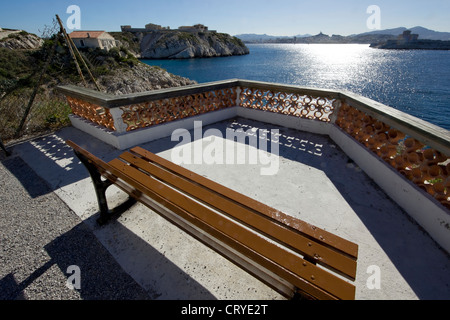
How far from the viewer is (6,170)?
405 cm

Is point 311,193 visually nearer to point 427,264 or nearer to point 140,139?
point 427,264

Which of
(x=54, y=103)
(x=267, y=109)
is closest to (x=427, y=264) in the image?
(x=267, y=109)

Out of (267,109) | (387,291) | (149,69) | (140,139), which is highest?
(149,69)

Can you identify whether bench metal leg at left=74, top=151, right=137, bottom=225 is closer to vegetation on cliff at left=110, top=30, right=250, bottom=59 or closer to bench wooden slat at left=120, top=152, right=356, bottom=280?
bench wooden slat at left=120, top=152, right=356, bottom=280

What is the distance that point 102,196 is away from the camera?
8.85ft

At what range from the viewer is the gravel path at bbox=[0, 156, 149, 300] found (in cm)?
202

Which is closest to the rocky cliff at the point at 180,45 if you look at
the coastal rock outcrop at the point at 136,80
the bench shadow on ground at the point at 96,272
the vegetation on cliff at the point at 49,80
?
the vegetation on cliff at the point at 49,80

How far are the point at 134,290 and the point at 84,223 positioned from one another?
133 centimetres

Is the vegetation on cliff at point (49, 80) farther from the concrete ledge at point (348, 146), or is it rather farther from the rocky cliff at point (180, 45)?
the rocky cliff at point (180, 45)

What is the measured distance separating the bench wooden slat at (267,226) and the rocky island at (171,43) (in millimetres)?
110059

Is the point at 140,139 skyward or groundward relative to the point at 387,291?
skyward

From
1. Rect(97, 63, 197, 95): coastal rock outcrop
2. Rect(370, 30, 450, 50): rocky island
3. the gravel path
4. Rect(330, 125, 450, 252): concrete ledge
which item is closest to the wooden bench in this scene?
the gravel path

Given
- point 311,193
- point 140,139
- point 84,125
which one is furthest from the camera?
point 84,125

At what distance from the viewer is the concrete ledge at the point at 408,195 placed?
96.7 inches
